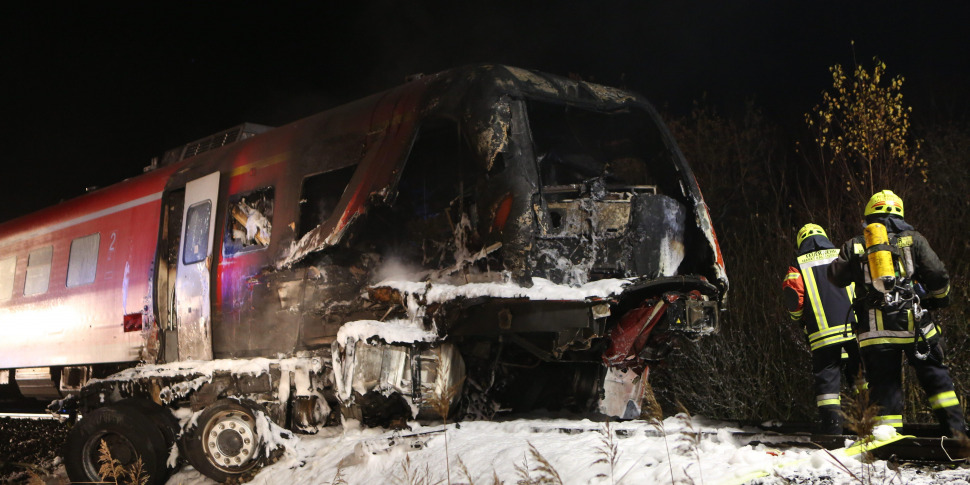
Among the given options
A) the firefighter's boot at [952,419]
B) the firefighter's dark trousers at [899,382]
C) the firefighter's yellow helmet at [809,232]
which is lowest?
the firefighter's boot at [952,419]

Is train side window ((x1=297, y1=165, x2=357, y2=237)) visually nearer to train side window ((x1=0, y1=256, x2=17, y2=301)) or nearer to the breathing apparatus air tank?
the breathing apparatus air tank

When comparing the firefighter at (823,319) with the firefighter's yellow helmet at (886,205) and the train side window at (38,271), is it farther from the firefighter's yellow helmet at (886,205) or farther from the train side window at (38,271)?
the train side window at (38,271)

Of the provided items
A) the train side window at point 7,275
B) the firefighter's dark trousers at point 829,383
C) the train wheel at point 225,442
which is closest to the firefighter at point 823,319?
the firefighter's dark trousers at point 829,383

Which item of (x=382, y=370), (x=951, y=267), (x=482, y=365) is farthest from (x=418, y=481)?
(x=951, y=267)

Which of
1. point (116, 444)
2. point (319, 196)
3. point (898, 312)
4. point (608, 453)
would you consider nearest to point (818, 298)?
point (898, 312)

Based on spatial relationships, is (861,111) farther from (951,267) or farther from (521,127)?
(521,127)

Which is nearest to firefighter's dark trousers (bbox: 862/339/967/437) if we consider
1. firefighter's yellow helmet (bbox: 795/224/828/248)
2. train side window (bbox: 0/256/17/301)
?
firefighter's yellow helmet (bbox: 795/224/828/248)

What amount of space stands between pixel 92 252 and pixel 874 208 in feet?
25.2

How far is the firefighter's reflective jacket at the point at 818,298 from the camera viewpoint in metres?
5.15

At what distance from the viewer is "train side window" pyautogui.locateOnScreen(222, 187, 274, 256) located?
648 cm

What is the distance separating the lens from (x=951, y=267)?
9102 millimetres

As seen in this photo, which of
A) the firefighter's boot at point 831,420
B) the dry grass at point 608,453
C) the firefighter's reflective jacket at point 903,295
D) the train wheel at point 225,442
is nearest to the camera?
the dry grass at point 608,453

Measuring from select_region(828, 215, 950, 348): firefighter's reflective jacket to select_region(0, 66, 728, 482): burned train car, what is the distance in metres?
1.15

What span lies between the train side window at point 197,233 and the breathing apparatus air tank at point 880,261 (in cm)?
531
